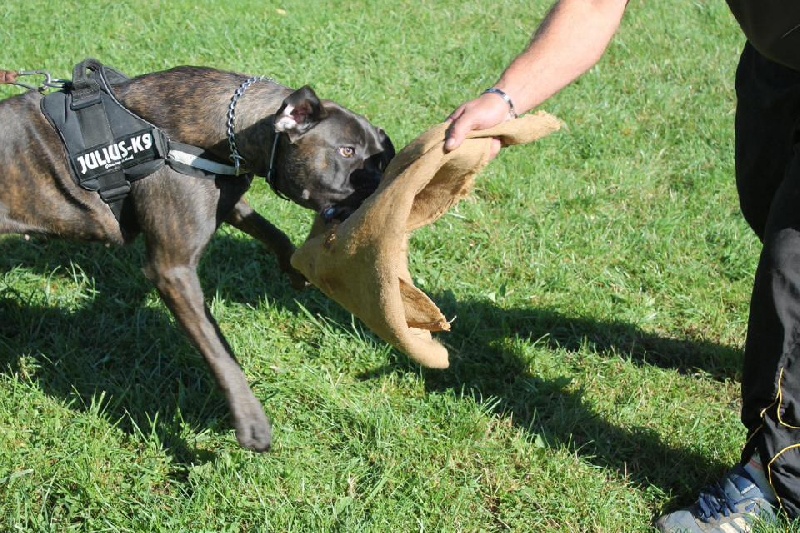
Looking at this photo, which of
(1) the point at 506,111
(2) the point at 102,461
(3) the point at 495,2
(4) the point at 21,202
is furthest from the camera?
(3) the point at 495,2

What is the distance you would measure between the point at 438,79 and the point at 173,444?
453 cm

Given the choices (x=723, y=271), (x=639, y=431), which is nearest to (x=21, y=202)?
(x=639, y=431)

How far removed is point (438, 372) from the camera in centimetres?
456

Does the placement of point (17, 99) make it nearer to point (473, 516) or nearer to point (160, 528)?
point (160, 528)

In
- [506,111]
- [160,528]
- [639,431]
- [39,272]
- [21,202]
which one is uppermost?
[506,111]

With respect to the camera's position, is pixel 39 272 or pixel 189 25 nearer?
pixel 39 272

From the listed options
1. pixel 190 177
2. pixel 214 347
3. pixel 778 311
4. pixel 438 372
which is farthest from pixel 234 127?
pixel 778 311

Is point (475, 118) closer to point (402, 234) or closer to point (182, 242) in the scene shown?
point (402, 234)

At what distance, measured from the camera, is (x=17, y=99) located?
423 cm

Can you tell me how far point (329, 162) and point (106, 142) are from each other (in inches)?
39.2

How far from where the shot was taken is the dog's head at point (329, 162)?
4188 mm

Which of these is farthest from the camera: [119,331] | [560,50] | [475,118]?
[119,331]

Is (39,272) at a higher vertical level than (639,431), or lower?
higher

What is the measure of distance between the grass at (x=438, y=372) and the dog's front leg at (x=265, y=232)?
5.9 inches
